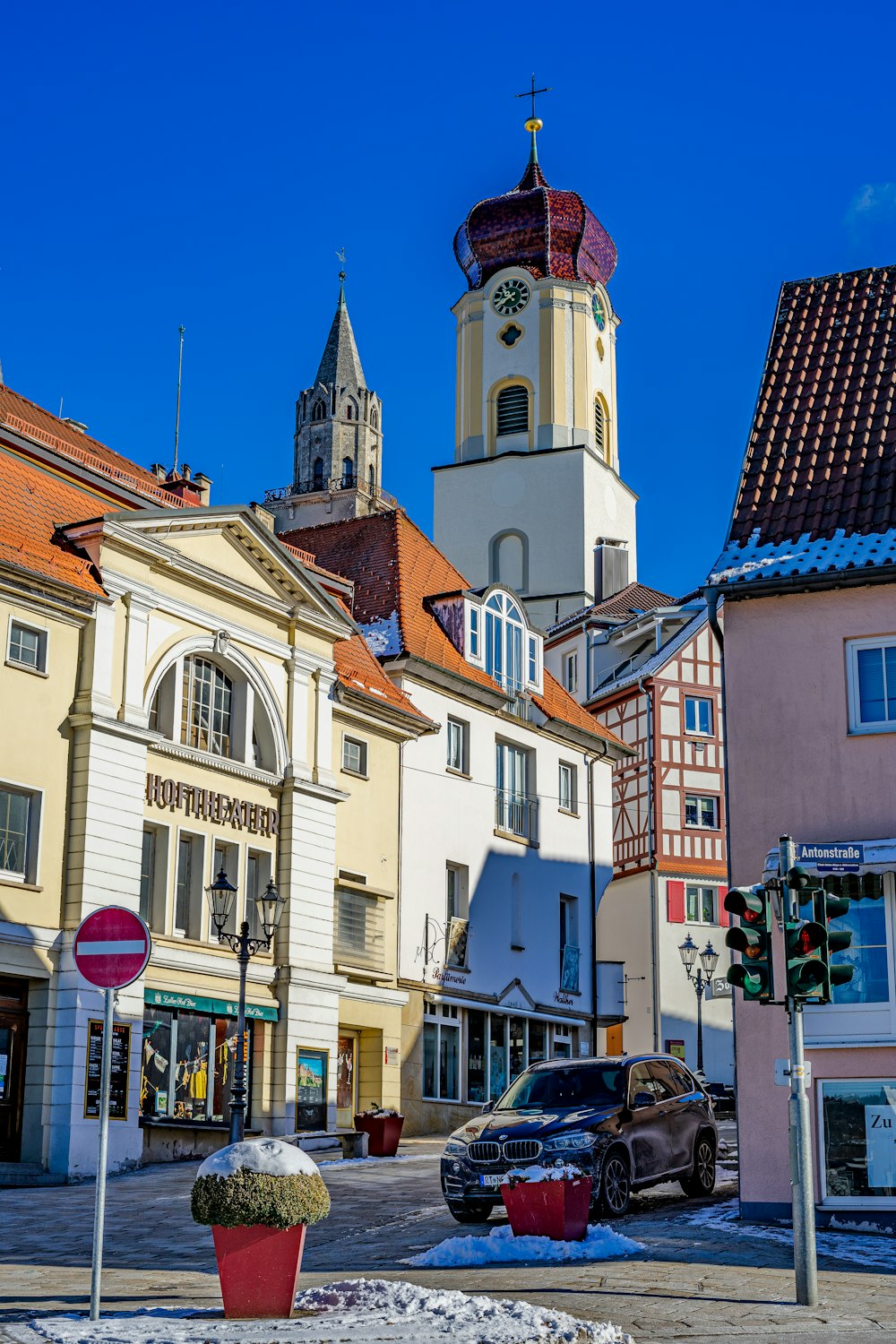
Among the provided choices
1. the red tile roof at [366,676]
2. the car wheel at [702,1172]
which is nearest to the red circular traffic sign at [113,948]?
the car wheel at [702,1172]

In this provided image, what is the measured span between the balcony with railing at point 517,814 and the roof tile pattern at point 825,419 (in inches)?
765

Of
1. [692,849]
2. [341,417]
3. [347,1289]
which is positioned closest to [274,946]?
[347,1289]

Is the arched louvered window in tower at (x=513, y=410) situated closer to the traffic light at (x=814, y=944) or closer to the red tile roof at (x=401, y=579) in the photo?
the red tile roof at (x=401, y=579)

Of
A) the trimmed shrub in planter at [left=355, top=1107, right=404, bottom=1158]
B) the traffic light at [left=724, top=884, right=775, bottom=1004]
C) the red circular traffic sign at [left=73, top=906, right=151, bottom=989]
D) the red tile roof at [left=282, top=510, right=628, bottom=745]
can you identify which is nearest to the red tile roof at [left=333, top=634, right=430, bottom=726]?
the red tile roof at [left=282, top=510, right=628, bottom=745]

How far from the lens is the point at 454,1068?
3816cm

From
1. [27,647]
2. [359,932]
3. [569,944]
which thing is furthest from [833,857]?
[569,944]

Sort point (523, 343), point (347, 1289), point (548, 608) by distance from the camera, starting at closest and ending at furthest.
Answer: point (347, 1289) → point (548, 608) → point (523, 343)

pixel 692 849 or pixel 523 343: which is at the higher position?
pixel 523 343

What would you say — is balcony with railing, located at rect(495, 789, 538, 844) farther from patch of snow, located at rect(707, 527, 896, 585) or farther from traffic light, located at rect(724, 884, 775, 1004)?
traffic light, located at rect(724, 884, 775, 1004)

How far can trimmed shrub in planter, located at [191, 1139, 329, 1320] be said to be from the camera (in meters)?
11.4

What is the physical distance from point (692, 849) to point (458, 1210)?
1453 inches

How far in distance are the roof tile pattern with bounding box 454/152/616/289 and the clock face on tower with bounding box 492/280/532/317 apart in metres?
0.73

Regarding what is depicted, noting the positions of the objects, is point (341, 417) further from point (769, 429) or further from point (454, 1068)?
point (769, 429)

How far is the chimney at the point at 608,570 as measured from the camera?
73.3 m
